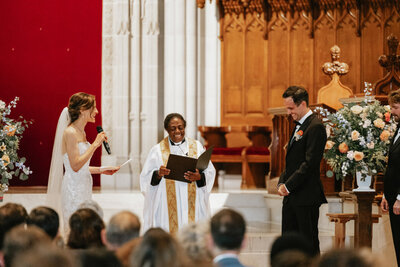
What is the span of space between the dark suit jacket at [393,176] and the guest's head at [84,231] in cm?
285

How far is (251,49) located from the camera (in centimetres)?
1168

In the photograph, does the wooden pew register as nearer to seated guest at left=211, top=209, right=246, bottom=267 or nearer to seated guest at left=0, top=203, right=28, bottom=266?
seated guest at left=0, top=203, right=28, bottom=266

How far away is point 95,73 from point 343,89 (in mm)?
4226

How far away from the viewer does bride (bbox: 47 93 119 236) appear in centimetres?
579

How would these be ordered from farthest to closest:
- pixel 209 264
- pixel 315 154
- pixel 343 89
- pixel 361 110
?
pixel 343 89, pixel 361 110, pixel 315 154, pixel 209 264

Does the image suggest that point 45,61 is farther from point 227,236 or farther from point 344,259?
point 344,259

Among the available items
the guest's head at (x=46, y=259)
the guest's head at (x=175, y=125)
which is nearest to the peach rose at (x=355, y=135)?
the guest's head at (x=175, y=125)

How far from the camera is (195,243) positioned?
9.95 ft

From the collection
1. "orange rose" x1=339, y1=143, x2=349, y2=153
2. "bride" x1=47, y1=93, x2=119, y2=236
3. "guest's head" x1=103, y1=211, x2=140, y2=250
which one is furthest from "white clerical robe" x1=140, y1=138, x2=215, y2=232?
"guest's head" x1=103, y1=211, x2=140, y2=250

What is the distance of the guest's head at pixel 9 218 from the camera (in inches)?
146

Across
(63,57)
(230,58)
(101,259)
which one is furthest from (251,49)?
(101,259)

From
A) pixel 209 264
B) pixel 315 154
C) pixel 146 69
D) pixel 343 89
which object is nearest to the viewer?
pixel 209 264

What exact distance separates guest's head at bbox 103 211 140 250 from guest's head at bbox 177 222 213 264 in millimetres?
247

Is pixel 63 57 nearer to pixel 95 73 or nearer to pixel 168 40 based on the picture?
pixel 95 73
